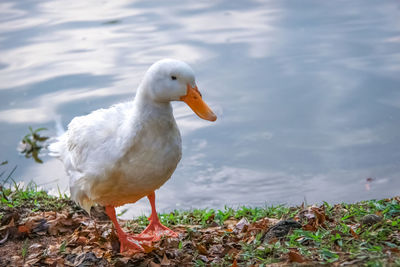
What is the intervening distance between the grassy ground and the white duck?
0.38 m

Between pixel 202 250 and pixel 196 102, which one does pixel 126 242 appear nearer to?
pixel 202 250

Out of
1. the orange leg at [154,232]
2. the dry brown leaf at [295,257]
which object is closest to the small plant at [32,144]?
the orange leg at [154,232]

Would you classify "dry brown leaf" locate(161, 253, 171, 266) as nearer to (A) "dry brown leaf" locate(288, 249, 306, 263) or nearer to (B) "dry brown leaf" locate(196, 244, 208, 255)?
(B) "dry brown leaf" locate(196, 244, 208, 255)

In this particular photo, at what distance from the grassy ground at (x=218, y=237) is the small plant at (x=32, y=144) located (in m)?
2.81

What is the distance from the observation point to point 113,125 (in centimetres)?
421

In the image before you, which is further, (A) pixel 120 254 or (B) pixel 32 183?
(B) pixel 32 183

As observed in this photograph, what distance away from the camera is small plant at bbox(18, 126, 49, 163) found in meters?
8.27

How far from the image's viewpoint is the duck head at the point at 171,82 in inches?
149

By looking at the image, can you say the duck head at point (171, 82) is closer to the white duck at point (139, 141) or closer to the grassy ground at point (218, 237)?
the white duck at point (139, 141)

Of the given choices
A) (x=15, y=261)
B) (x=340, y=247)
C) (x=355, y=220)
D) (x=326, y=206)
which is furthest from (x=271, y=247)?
(x=15, y=261)

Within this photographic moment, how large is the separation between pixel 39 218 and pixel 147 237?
1.05 metres

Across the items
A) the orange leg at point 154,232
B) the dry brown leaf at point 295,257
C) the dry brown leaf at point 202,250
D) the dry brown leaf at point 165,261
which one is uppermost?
the dry brown leaf at point 295,257

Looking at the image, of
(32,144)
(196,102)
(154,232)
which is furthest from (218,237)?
(32,144)

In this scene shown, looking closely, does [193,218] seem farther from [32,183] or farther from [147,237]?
[32,183]
